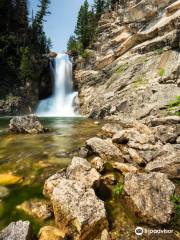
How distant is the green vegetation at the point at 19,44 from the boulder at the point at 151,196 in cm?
4581

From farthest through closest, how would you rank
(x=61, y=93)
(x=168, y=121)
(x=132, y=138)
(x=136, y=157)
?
(x=61, y=93) → (x=168, y=121) → (x=132, y=138) → (x=136, y=157)

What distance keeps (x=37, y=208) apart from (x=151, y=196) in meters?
3.26

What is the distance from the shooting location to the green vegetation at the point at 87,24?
64.3 m

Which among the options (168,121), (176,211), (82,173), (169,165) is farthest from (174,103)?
(176,211)

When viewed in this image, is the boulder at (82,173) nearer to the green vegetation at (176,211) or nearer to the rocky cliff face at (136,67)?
the green vegetation at (176,211)

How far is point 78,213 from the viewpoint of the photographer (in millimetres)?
5641

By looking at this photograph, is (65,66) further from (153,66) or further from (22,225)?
(22,225)

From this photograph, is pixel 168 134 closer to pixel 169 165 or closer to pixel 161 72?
pixel 169 165

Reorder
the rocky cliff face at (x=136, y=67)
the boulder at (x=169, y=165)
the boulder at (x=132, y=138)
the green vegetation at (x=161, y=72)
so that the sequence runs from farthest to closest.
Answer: the green vegetation at (x=161, y=72) < the rocky cliff face at (x=136, y=67) < the boulder at (x=132, y=138) < the boulder at (x=169, y=165)

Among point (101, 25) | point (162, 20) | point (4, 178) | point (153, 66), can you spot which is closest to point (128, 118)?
point (153, 66)

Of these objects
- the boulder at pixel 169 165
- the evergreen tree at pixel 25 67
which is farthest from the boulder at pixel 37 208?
the evergreen tree at pixel 25 67

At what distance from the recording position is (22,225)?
533 cm

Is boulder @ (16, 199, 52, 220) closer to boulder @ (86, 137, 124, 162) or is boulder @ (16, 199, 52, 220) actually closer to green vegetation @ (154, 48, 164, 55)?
boulder @ (86, 137, 124, 162)

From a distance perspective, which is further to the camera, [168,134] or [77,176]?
[168,134]
